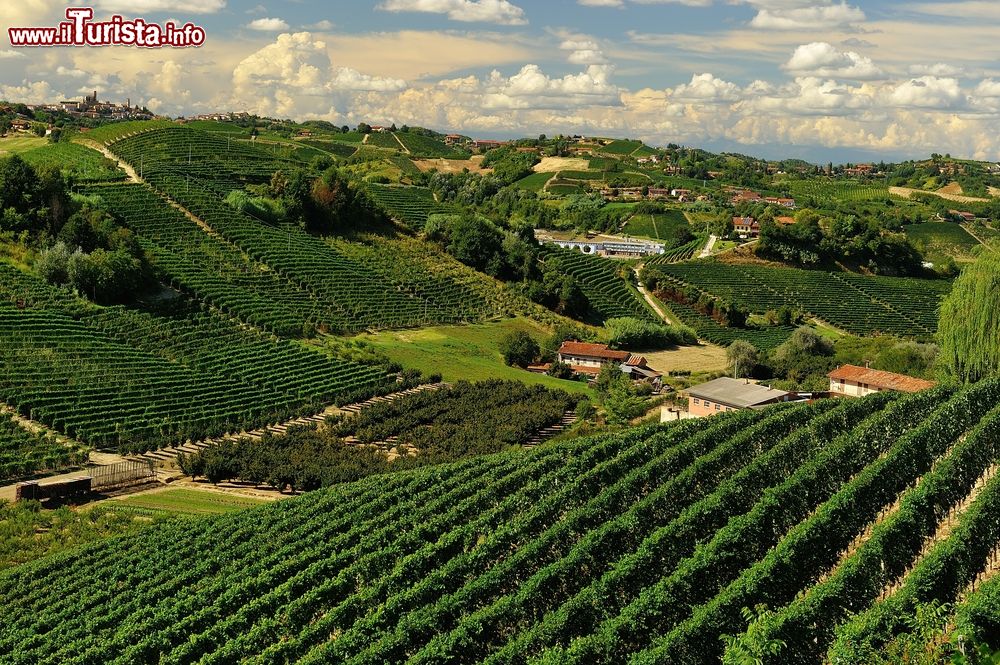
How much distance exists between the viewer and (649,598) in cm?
1781

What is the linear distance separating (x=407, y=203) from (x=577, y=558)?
8052cm

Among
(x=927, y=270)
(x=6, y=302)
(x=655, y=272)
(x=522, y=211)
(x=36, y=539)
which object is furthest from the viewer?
(x=522, y=211)

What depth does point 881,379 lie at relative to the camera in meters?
50.2

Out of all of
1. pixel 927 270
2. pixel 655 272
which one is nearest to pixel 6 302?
pixel 655 272

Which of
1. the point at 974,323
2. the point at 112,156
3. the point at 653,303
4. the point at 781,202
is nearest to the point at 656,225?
the point at 653,303

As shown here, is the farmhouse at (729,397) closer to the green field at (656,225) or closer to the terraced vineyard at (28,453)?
the terraced vineyard at (28,453)

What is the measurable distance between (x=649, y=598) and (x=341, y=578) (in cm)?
772

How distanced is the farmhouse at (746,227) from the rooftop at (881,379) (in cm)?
6830

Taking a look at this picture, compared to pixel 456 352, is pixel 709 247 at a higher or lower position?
higher

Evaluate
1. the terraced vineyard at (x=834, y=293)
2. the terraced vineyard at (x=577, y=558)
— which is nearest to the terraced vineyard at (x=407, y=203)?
the terraced vineyard at (x=834, y=293)

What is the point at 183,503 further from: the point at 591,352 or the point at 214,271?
the point at 591,352

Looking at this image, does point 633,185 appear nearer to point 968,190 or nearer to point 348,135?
point 348,135

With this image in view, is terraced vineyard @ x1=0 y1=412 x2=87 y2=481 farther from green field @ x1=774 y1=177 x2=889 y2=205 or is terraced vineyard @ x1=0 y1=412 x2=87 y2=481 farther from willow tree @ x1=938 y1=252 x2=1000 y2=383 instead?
green field @ x1=774 y1=177 x2=889 y2=205

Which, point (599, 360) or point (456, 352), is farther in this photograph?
point (599, 360)
